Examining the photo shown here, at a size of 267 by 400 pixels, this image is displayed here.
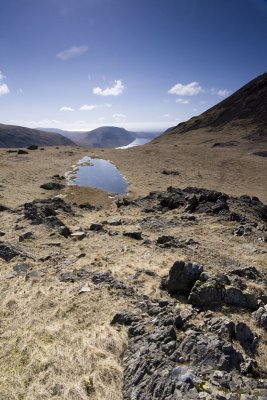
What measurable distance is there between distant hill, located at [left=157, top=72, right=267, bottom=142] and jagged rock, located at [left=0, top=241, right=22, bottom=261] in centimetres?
12234

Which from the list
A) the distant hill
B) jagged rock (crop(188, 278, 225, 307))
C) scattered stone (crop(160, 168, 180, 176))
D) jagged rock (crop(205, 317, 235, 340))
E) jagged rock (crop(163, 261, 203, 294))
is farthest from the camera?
the distant hill

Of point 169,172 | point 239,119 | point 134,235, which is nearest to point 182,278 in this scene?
point 134,235

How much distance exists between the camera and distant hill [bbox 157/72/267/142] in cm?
14373

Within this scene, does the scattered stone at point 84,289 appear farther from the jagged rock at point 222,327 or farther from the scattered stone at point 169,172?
the scattered stone at point 169,172

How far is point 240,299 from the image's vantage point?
14.1m

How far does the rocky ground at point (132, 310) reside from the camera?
9586mm

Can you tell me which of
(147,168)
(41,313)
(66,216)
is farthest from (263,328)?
(147,168)

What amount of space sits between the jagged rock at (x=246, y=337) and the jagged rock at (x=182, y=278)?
3.77 meters

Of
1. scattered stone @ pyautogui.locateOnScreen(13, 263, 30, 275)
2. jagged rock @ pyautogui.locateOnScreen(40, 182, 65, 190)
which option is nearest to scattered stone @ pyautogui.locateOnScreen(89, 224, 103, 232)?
scattered stone @ pyautogui.locateOnScreen(13, 263, 30, 275)

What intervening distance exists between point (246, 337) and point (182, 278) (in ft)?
14.5

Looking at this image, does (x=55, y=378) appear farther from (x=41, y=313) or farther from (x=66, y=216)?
(x=66, y=216)

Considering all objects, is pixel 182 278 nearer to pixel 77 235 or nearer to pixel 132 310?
pixel 132 310

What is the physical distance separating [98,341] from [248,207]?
27.3 meters

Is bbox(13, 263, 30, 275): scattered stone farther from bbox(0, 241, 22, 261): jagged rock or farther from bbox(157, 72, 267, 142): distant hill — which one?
bbox(157, 72, 267, 142): distant hill
